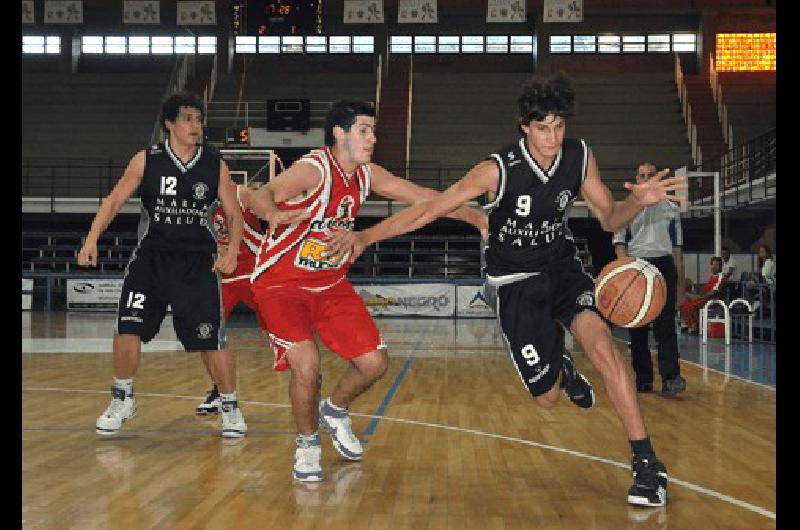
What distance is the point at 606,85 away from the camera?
105 ft

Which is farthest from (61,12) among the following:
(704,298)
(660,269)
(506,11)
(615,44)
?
(660,269)

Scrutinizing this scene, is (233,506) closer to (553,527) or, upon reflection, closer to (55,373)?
(553,527)

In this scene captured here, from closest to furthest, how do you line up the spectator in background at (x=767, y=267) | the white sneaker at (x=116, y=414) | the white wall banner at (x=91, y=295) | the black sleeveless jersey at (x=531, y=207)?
the black sleeveless jersey at (x=531, y=207)
the white sneaker at (x=116, y=414)
the spectator in background at (x=767, y=267)
the white wall banner at (x=91, y=295)

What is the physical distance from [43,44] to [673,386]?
30.9 m

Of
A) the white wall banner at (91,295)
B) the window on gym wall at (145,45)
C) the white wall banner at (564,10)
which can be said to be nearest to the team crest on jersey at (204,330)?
the white wall banner at (91,295)

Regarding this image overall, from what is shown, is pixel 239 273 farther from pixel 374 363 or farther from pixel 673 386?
pixel 673 386

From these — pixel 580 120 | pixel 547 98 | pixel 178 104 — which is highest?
pixel 580 120

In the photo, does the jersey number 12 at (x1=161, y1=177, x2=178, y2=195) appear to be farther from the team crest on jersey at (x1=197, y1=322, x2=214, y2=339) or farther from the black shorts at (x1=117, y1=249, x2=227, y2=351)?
the team crest on jersey at (x1=197, y1=322, x2=214, y2=339)

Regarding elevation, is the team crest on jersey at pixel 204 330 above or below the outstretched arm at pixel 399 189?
below

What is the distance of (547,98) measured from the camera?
15.2ft

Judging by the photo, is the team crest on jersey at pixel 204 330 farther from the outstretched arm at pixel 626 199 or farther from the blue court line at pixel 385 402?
the outstretched arm at pixel 626 199

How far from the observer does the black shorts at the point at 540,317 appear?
487cm

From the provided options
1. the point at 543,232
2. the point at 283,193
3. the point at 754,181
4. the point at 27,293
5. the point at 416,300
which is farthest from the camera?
the point at 27,293
